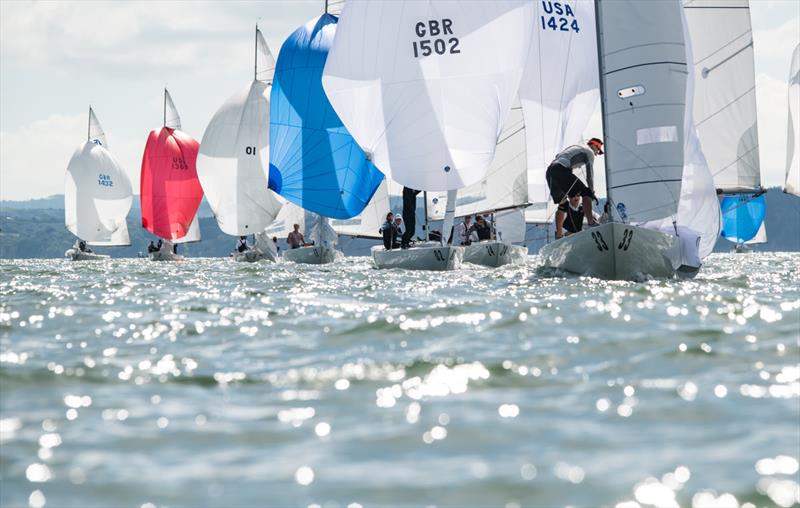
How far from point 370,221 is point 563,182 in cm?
2462

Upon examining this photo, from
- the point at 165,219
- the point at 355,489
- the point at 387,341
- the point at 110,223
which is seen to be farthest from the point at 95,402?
the point at 110,223

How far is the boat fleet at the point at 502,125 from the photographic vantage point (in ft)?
52.1

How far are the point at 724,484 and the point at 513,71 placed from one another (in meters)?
17.0

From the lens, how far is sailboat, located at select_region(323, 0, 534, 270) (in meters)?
19.3

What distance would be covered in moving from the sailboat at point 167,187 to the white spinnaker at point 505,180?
74.1 feet

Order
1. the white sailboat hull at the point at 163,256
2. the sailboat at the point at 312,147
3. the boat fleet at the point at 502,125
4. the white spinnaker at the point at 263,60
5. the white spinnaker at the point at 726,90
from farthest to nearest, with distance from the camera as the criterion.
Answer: the white sailboat hull at the point at 163,256 < the white spinnaker at the point at 263,60 < the sailboat at the point at 312,147 < the white spinnaker at the point at 726,90 < the boat fleet at the point at 502,125

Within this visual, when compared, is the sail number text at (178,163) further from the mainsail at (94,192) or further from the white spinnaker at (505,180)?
the white spinnaker at (505,180)

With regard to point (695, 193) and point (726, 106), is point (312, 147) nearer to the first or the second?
point (726, 106)

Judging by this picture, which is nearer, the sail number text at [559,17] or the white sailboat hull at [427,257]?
the white sailboat hull at [427,257]

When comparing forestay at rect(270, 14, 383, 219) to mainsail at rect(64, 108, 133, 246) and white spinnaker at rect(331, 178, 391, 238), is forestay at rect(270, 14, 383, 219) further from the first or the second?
mainsail at rect(64, 108, 133, 246)

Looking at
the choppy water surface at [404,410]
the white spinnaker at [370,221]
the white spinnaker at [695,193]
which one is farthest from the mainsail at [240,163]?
the choppy water surface at [404,410]

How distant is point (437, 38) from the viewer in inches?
763

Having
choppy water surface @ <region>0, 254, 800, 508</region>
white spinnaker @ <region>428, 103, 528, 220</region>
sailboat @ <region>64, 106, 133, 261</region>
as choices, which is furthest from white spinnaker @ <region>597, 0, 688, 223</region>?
sailboat @ <region>64, 106, 133, 261</region>

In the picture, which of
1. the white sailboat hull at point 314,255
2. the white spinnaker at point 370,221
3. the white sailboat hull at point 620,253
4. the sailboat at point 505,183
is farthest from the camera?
the white spinnaker at point 370,221
